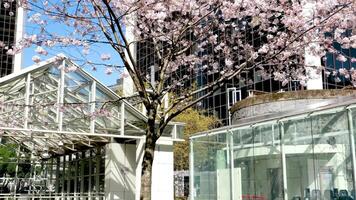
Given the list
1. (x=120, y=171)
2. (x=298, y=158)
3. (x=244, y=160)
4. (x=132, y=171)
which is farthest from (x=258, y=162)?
(x=120, y=171)

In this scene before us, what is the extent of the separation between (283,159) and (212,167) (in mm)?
2887

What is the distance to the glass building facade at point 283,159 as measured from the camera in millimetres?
9102

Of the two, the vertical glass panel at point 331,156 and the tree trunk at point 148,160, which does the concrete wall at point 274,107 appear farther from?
the tree trunk at point 148,160

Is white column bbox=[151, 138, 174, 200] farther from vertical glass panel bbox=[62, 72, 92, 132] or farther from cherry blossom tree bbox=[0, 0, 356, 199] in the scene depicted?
cherry blossom tree bbox=[0, 0, 356, 199]

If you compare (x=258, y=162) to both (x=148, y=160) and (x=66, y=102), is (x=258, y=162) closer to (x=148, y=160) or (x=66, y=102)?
(x=148, y=160)

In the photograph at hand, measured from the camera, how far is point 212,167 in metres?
12.9

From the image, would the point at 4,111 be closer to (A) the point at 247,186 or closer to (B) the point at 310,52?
(A) the point at 247,186

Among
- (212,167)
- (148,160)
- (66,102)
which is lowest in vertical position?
(212,167)

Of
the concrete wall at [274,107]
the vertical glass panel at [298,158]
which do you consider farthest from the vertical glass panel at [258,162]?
the concrete wall at [274,107]

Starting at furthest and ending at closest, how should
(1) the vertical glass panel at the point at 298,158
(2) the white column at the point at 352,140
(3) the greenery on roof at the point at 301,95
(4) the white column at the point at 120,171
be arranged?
1. (4) the white column at the point at 120,171
2. (3) the greenery on roof at the point at 301,95
3. (1) the vertical glass panel at the point at 298,158
4. (2) the white column at the point at 352,140

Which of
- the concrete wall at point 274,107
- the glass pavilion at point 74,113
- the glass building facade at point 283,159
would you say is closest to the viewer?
the glass building facade at point 283,159

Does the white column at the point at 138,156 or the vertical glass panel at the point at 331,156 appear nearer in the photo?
the vertical glass panel at the point at 331,156

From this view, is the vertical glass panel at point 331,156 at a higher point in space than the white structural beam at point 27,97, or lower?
lower

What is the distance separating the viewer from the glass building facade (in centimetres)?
910
